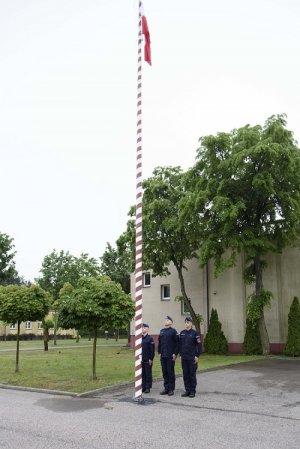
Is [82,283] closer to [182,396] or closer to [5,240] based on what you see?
[182,396]

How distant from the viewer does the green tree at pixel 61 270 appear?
5588cm

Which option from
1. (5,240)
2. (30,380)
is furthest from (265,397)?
(5,240)

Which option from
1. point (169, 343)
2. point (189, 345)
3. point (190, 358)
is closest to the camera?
point (190, 358)

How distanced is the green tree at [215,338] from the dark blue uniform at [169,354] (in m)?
15.6

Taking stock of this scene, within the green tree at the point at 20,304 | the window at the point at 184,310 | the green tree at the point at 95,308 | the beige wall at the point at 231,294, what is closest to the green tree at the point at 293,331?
the beige wall at the point at 231,294

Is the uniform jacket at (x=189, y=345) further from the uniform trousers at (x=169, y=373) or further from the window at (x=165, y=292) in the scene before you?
the window at (x=165, y=292)

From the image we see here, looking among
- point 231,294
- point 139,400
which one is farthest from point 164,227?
point 139,400

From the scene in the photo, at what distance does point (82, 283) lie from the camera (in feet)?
52.5

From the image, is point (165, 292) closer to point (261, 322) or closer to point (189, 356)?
point (261, 322)

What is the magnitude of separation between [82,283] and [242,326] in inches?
599

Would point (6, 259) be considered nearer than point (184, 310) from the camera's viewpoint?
No

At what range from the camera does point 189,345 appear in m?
12.4

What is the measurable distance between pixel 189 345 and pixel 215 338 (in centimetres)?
1626

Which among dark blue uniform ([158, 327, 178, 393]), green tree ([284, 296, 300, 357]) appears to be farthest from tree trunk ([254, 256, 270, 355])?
dark blue uniform ([158, 327, 178, 393])
